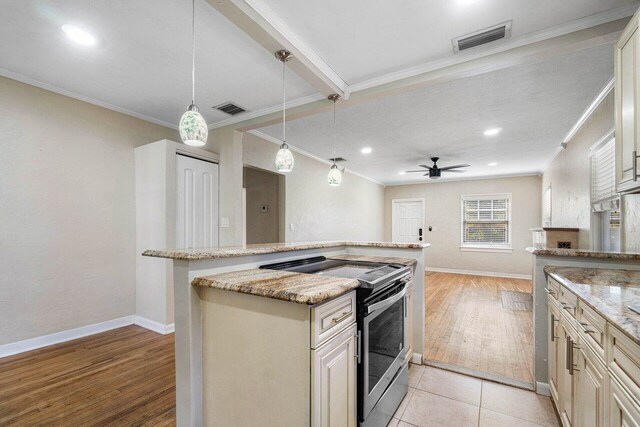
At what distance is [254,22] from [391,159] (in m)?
4.24

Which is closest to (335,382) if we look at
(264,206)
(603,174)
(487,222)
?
(603,174)

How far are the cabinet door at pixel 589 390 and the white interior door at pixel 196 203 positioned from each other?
3463 millimetres

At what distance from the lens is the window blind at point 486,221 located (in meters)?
7.18

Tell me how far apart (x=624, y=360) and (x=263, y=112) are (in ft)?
11.2

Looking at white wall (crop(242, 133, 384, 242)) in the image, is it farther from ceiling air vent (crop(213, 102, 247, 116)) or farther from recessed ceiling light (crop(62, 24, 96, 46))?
recessed ceiling light (crop(62, 24, 96, 46))

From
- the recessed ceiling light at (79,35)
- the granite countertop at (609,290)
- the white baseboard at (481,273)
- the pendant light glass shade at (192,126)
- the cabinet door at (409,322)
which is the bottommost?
the white baseboard at (481,273)

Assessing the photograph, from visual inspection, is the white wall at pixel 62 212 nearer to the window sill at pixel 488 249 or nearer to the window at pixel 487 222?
the window sill at pixel 488 249

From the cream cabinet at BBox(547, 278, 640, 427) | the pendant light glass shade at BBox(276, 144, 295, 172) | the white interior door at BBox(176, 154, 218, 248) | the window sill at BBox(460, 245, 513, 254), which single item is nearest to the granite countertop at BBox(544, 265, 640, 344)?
the cream cabinet at BBox(547, 278, 640, 427)

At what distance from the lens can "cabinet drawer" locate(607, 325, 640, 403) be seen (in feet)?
2.84

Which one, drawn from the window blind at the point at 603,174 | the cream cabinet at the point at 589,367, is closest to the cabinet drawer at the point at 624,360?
the cream cabinet at the point at 589,367

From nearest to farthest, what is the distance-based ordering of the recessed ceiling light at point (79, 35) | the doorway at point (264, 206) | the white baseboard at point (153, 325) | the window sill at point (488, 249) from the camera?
the recessed ceiling light at point (79, 35)
the white baseboard at point (153, 325)
the doorway at point (264, 206)
the window sill at point (488, 249)

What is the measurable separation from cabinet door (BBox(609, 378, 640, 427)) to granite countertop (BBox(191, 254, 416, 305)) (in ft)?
3.27

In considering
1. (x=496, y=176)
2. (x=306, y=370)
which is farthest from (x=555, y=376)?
(x=496, y=176)

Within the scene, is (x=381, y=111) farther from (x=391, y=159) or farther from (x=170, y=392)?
(x=170, y=392)
